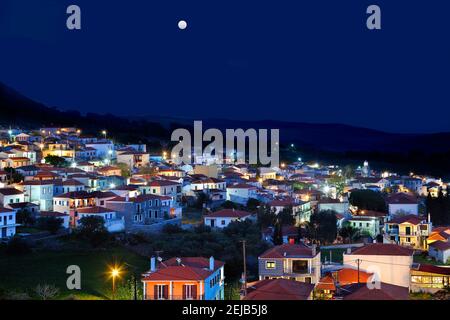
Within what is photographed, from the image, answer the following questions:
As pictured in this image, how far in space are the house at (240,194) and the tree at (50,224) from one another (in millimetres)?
8910

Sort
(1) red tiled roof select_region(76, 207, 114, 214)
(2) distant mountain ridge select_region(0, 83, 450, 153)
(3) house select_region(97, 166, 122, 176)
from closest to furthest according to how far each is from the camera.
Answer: (1) red tiled roof select_region(76, 207, 114, 214)
(3) house select_region(97, 166, 122, 176)
(2) distant mountain ridge select_region(0, 83, 450, 153)

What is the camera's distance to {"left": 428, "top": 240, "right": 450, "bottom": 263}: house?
1884 cm

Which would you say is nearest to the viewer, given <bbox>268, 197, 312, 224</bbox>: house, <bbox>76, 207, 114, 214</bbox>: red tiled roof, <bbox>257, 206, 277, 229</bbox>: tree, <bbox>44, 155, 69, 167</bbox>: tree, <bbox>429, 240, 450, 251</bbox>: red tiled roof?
<bbox>429, 240, 450, 251</bbox>: red tiled roof

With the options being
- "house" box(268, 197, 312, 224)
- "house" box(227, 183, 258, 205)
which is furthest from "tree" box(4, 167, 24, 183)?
"house" box(268, 197, 312, 224)

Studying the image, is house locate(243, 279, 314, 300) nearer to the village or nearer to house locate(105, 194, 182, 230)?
the village

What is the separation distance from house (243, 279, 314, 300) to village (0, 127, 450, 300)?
41mm

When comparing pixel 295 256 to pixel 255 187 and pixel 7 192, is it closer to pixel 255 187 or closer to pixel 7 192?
pixel 7 192

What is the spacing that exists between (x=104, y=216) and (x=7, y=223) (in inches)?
116

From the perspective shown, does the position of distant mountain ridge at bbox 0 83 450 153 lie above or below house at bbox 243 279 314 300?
above

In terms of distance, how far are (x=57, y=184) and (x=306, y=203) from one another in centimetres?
987

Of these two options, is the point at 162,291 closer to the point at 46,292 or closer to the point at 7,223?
the point at 46,292

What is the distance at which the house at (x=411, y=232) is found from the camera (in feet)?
72.7

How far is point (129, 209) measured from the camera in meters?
20.5

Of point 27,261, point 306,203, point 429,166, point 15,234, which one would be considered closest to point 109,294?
point 27,261
